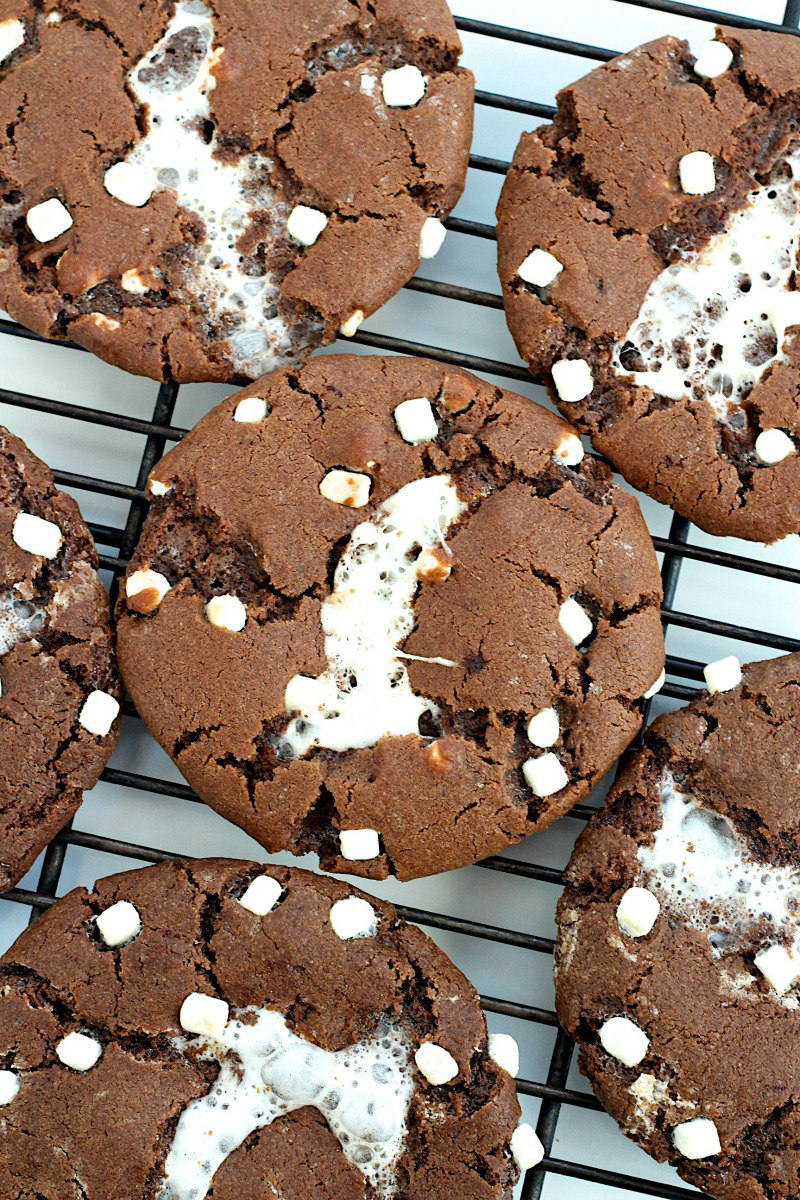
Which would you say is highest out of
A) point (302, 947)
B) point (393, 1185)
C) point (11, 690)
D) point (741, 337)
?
point (741, 337)

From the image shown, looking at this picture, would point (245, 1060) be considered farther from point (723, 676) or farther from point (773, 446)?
point (773, 446)

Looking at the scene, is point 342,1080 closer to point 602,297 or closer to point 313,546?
point 313,546

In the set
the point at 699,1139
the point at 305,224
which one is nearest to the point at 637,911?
the point at 699,1139

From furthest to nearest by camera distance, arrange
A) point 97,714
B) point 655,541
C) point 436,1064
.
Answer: point 655,541, point 97,714, point 436,1064

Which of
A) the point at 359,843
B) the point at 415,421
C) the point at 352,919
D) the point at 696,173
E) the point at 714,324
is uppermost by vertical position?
the point at 696,173

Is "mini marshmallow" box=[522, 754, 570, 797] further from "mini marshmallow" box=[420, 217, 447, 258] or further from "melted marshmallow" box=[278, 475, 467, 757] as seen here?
"mini marshmallow" box=[420, 217, 447, 258]

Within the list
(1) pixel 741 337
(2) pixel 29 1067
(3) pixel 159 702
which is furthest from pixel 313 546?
(2) pixel 29 1067
